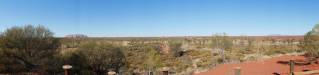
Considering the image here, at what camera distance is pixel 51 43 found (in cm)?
2459

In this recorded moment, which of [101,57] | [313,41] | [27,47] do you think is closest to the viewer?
[313,41]

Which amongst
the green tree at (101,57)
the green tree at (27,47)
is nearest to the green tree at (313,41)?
the green tree at (101,57)

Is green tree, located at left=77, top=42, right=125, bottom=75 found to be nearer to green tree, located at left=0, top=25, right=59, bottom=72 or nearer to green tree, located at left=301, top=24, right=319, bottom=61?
green tree, located at left=0, top=25, right=59, bottom=72

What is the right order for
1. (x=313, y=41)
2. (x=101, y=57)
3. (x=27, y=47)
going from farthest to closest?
(x=101, y=57)
(x=27, y=47)
(x=313, y=41)

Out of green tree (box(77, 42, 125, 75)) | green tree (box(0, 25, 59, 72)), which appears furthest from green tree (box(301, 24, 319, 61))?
green tree (box(0, 25, 59, 72))

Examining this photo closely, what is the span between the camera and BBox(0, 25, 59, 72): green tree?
22.5m

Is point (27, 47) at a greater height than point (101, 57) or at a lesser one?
greater

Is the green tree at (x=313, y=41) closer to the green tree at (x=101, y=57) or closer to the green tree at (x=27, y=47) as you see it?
the green tree at (x=101, y=57)

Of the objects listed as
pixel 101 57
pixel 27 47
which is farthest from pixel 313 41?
pixel 27 47

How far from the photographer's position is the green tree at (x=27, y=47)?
73.8 feet

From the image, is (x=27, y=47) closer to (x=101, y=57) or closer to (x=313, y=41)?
(x=101, y=57)

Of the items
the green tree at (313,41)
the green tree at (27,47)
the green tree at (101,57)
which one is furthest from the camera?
the green tree at (101,57)

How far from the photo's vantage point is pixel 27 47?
76.7ft

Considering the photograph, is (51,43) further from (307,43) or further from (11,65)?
(307,43)
